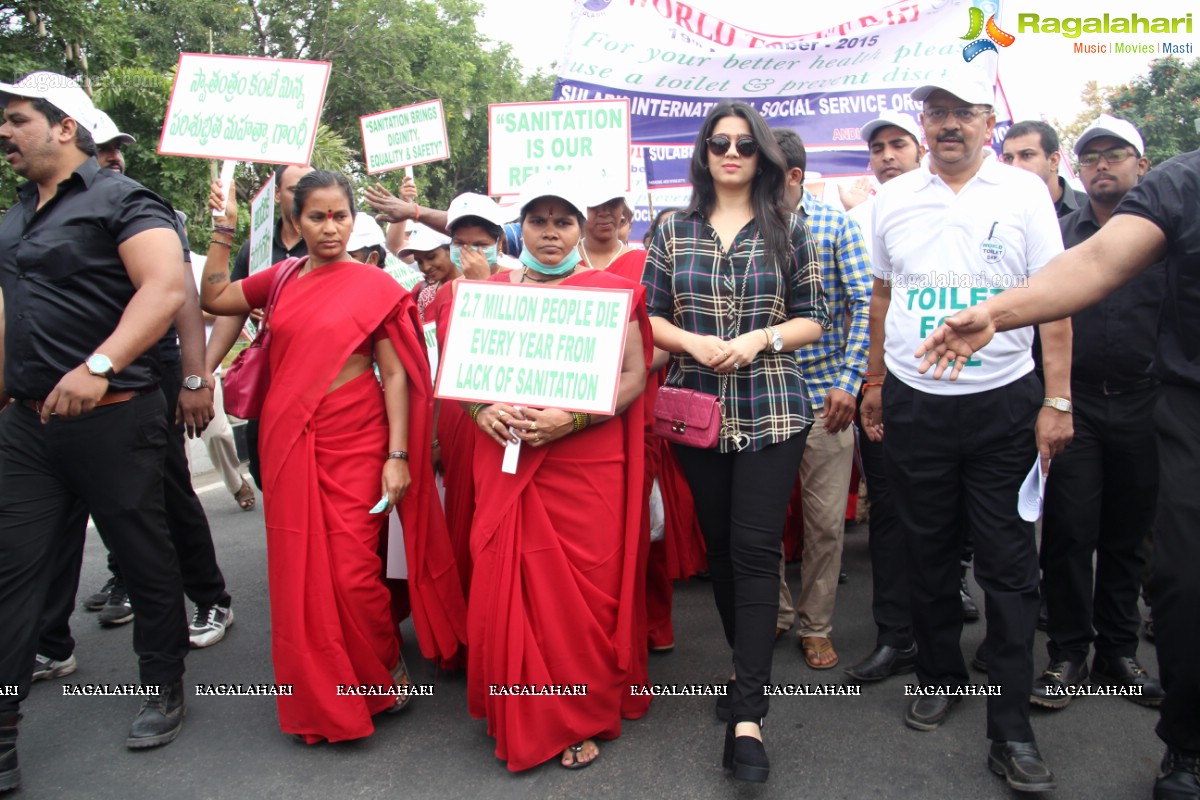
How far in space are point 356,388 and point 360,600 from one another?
2.40 feet

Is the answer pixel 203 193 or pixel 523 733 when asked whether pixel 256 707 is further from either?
pixel 203 193

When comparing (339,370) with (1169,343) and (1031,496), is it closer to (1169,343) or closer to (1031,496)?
(1031,496)

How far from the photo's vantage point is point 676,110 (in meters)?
6.29

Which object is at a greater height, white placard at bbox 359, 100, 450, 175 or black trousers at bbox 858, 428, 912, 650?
white placard at bbox 359, 100, 450, 175

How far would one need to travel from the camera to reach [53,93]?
316cm

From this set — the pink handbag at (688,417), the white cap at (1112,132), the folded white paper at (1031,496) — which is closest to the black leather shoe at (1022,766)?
the folded white paper at (1031,496)

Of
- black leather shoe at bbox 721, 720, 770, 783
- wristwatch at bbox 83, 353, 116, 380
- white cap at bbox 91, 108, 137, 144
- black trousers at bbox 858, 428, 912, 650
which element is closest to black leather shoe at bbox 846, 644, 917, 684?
black trousers at bbox 858, 428, 912, 650

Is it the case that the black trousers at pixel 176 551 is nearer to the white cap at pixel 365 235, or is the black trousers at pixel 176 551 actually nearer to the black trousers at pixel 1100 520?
the white cap at pixel 365 235

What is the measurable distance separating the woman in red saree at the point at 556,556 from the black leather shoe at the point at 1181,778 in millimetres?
1575

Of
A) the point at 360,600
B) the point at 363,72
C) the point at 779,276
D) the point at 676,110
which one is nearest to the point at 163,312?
the point at 360,600

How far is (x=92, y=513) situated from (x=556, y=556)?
1628mm

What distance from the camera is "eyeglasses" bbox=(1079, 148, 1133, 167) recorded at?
358 cm

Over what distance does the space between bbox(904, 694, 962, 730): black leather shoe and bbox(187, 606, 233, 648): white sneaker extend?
2.89 meters

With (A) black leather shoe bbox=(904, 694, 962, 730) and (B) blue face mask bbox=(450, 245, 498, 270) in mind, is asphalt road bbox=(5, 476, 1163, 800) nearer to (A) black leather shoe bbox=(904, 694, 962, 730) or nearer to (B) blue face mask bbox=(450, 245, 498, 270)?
(A) black leather shoe bbox=(904, 694, 962, 730)
